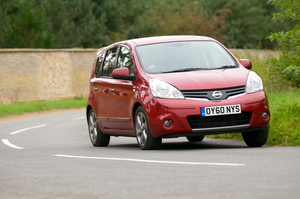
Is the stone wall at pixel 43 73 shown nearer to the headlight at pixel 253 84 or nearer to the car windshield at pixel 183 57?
the car windshield at pixel 183 57

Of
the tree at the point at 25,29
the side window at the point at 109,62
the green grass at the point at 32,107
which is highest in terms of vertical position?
the side window at the point at 109,62

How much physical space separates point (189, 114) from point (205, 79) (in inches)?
25.6

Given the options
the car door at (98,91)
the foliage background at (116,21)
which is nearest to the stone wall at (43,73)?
the foliage background at (116,21)

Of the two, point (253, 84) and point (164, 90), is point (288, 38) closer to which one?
point (253, 84)

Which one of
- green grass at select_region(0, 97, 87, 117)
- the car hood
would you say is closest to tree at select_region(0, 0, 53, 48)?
green grass at select_region(0, 97, 87, 117)

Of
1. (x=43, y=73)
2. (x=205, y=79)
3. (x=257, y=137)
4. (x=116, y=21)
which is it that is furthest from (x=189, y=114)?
(x=116, y=21)

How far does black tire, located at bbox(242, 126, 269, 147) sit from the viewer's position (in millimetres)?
9227

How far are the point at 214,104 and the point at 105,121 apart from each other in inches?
113

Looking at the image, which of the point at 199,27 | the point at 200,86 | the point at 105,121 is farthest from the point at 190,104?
the point at 199,27

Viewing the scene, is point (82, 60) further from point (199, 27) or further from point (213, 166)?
point (213, 166)

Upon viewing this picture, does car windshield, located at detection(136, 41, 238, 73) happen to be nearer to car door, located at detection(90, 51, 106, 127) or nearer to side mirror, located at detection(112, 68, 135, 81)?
side mirror, located at detection(112, 68, 135, 81)

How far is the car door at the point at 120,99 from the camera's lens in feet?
31.9

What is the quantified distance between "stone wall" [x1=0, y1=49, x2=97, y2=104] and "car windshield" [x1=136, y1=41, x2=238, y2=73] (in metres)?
→ 24.2

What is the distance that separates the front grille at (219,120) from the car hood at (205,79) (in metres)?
0.44
